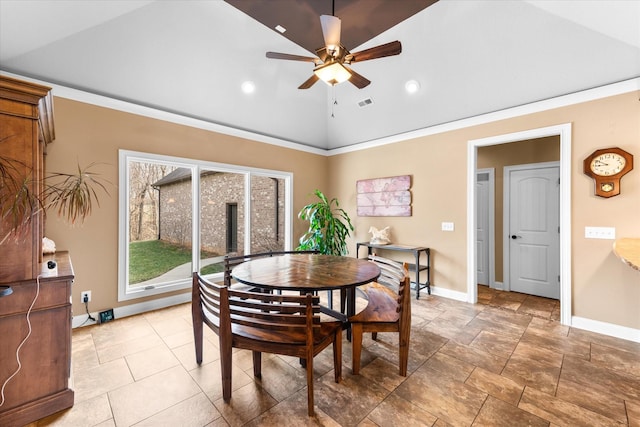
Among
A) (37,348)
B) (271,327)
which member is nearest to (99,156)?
(37,348)

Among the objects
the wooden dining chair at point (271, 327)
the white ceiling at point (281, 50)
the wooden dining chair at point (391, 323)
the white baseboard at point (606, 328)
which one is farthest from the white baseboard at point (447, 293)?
the wooden dining chair at point (271, 327)

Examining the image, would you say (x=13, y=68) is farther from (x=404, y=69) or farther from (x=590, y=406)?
(x=590, y=406)

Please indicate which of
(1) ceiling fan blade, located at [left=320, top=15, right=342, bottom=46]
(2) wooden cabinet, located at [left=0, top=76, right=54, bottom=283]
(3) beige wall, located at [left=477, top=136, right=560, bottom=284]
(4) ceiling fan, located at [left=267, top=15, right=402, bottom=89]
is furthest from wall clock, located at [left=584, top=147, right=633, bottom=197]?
(2) wooden cabinet, located at [left=0, top=76, right=54, bottom=283]

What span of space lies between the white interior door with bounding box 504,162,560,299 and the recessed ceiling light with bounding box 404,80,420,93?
85.6 inches

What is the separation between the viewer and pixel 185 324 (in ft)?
10.0

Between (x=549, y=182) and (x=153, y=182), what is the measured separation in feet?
18.9

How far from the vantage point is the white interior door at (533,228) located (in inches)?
158

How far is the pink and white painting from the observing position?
446 cm

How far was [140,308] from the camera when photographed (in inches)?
133

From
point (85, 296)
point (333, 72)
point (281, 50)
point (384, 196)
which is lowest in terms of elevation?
point (85, 296)

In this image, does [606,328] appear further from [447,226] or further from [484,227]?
[484,227]

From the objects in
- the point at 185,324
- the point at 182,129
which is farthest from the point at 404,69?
the point at 185,324

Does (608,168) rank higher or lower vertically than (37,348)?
higher

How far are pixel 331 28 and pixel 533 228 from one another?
430 centimetres
